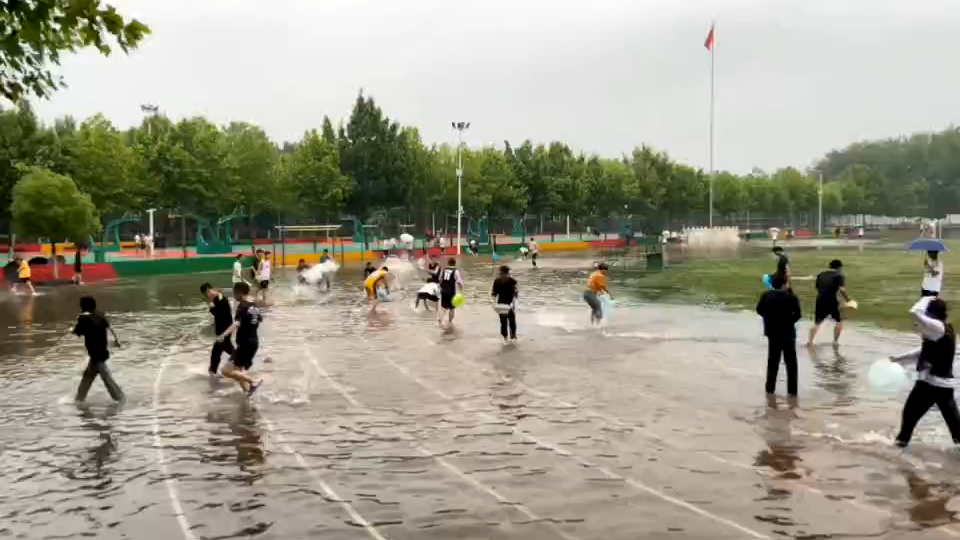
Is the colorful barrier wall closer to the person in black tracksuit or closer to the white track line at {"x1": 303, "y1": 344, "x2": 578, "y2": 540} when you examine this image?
the white track line at {"x1": 303, "y1": 344, "x2": 578, "y2": 540}

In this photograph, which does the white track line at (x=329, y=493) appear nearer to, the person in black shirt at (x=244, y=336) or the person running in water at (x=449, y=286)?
the person in black shirt at (x=244, y=336)

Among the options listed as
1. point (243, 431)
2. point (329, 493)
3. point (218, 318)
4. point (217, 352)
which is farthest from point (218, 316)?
point (329, 493)

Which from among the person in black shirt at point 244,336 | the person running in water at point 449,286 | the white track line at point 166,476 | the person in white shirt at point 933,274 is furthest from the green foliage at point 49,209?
the person in white shirt at point 933,274

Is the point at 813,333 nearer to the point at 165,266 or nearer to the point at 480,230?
the point at 165,266

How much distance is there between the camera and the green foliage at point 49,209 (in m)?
37.6

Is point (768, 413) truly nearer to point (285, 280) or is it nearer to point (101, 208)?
point (285, 280)

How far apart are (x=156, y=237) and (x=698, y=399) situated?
6303 centimetres

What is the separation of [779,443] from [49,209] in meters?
35.6

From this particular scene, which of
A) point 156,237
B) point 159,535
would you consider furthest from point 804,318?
point 156,237

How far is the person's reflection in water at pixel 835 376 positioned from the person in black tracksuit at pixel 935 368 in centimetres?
212

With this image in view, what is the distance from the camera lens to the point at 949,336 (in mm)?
8805

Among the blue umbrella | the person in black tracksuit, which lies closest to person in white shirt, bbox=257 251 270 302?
the blue umbrella

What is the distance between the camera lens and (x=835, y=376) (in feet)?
44.9

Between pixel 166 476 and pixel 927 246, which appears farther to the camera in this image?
pixel 927 246
